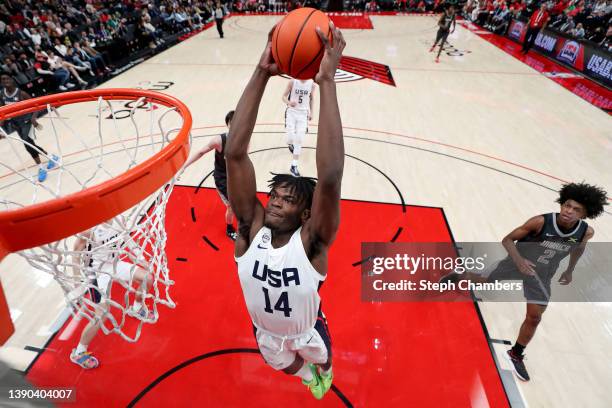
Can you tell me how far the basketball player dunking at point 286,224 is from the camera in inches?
54.3

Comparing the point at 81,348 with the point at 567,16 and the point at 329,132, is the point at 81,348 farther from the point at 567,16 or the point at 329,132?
the point at 567,16

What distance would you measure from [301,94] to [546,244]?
134 inches

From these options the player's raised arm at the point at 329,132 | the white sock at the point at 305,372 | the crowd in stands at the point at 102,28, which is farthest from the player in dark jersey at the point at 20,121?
the player's raised arm at the point at 329,132

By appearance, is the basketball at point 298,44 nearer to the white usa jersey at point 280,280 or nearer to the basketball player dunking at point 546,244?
the white usa jersey at point 280,280

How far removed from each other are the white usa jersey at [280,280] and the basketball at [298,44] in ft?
2.64

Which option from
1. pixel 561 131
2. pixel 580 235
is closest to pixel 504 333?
pixel 580 235

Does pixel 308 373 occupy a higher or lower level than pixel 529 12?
lower

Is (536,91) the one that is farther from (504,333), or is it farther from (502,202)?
(504,333)

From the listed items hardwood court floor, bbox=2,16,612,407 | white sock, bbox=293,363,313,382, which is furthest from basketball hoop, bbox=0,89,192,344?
hardwood court floor, bbox=2,16,612,407

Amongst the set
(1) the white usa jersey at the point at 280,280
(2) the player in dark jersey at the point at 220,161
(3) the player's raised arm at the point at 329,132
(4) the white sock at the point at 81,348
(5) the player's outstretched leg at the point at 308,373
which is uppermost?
(3) the player's raised arm at the point at 329,132

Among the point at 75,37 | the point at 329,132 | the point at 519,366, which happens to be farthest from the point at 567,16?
the point at 329,132

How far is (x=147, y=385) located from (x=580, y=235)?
11.2 ft

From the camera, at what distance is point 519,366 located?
2773 mm

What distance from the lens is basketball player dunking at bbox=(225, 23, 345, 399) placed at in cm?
138
